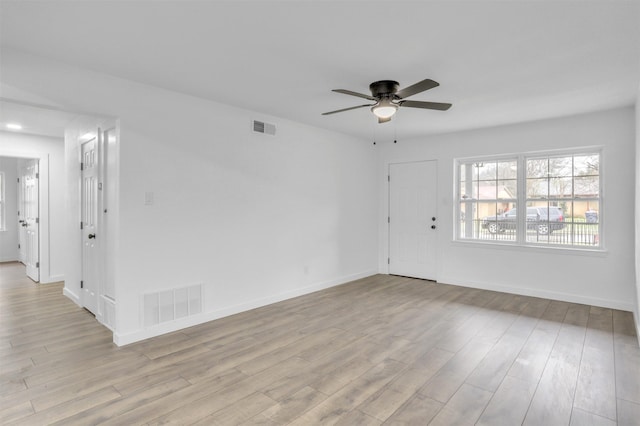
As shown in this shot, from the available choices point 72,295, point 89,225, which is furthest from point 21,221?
point 89,225

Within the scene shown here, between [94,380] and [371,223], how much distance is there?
16.1 ft

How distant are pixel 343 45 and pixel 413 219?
13.8 ft

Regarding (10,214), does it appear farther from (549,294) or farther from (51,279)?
(549,294)

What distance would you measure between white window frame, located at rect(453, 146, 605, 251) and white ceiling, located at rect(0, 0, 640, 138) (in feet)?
3.37

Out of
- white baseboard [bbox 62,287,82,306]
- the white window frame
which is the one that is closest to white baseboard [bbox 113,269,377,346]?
white baseboard [bbox 62,287,82,306]

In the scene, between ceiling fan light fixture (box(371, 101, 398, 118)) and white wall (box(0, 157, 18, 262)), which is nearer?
ceiling fan light fixture (box(371, 101, 398, 118))

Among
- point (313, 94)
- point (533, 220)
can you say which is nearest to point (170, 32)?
point (313, 94)

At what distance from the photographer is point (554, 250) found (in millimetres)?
4848

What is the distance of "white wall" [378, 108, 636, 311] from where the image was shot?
4355mm

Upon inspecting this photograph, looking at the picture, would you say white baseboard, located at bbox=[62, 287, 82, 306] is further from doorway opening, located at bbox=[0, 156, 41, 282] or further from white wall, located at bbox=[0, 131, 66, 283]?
doorway opening, located at bbox=[0, 156, 41, 282]

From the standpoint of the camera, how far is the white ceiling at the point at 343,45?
2.15 metres

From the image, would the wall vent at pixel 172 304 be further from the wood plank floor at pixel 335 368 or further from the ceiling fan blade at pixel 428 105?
the ceiling fan blade at pixel 428 105

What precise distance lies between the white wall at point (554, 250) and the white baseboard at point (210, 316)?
2202 mm

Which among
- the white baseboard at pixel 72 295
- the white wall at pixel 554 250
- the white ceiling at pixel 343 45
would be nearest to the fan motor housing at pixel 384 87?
the white ceiling at pixel 343 45
